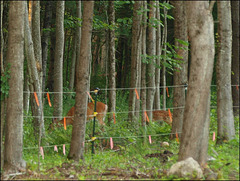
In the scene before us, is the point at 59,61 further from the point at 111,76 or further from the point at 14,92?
the point at 14,92

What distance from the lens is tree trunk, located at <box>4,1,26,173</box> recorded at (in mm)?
8133

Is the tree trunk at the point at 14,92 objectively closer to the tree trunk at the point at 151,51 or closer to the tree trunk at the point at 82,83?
the tree trunk at the point at 82,83

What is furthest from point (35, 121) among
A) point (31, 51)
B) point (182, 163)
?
point (182, 163)

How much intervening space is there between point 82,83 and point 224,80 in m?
4.11

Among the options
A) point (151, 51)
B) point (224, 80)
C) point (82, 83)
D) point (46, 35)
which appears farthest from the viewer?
point (46, 35)

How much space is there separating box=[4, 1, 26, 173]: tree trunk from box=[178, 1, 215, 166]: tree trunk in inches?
129

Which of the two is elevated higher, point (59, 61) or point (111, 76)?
point (59, 61)

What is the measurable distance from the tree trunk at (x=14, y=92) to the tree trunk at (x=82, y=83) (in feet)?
5.04

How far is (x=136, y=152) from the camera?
11.2 metres

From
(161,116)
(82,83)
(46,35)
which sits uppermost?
(46,35)

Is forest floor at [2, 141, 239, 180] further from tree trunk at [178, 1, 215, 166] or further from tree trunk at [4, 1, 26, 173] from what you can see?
tree trunk at [178, 1, 215, 166]

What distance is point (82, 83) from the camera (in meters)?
9.34

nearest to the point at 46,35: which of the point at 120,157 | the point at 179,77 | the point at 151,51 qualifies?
the point at 151,51

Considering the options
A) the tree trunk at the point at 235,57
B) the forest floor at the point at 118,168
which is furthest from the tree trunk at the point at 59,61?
the tree trunk at the point at 235,57
